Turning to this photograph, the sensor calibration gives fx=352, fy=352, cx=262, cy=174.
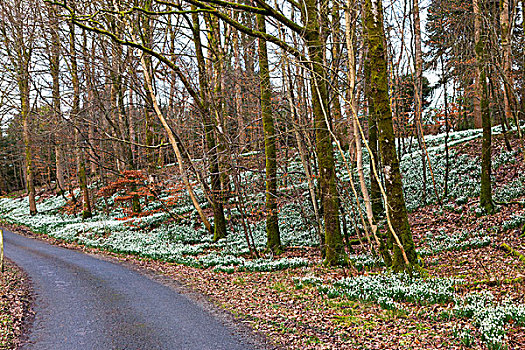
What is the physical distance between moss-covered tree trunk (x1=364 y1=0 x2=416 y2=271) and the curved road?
4.07 meters

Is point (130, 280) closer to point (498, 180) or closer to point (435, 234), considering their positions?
point (435, 234)

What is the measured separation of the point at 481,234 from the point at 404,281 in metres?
5.33

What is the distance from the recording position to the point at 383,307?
6266mm

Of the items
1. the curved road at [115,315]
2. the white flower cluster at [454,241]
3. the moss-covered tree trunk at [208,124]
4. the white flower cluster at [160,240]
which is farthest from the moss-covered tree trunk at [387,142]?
the moss-covered tree trunk at [208,124]

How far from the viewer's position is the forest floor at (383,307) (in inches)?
198

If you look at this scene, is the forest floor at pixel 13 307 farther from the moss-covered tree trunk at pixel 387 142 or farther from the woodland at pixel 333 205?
the moss-covered tree trunk at pixel 387 142

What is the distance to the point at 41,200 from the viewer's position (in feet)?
109

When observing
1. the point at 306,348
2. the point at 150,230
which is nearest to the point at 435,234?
the point at 306,348

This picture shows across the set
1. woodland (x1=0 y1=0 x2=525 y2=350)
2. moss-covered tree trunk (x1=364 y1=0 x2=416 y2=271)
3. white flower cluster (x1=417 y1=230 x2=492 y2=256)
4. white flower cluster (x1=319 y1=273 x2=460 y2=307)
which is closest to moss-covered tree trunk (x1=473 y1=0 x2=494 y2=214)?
woodland (x1=0 y1=0 x2=525 y2=350)

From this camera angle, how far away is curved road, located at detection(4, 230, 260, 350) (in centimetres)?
575

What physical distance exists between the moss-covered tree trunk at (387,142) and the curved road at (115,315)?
4075mm

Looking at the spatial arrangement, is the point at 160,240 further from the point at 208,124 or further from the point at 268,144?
the point at 268,144

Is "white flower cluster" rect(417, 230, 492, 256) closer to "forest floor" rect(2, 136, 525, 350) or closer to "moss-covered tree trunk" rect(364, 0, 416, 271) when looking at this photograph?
"forest floor" rect(2, 136, 525, 350)

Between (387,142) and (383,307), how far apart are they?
340 cm
